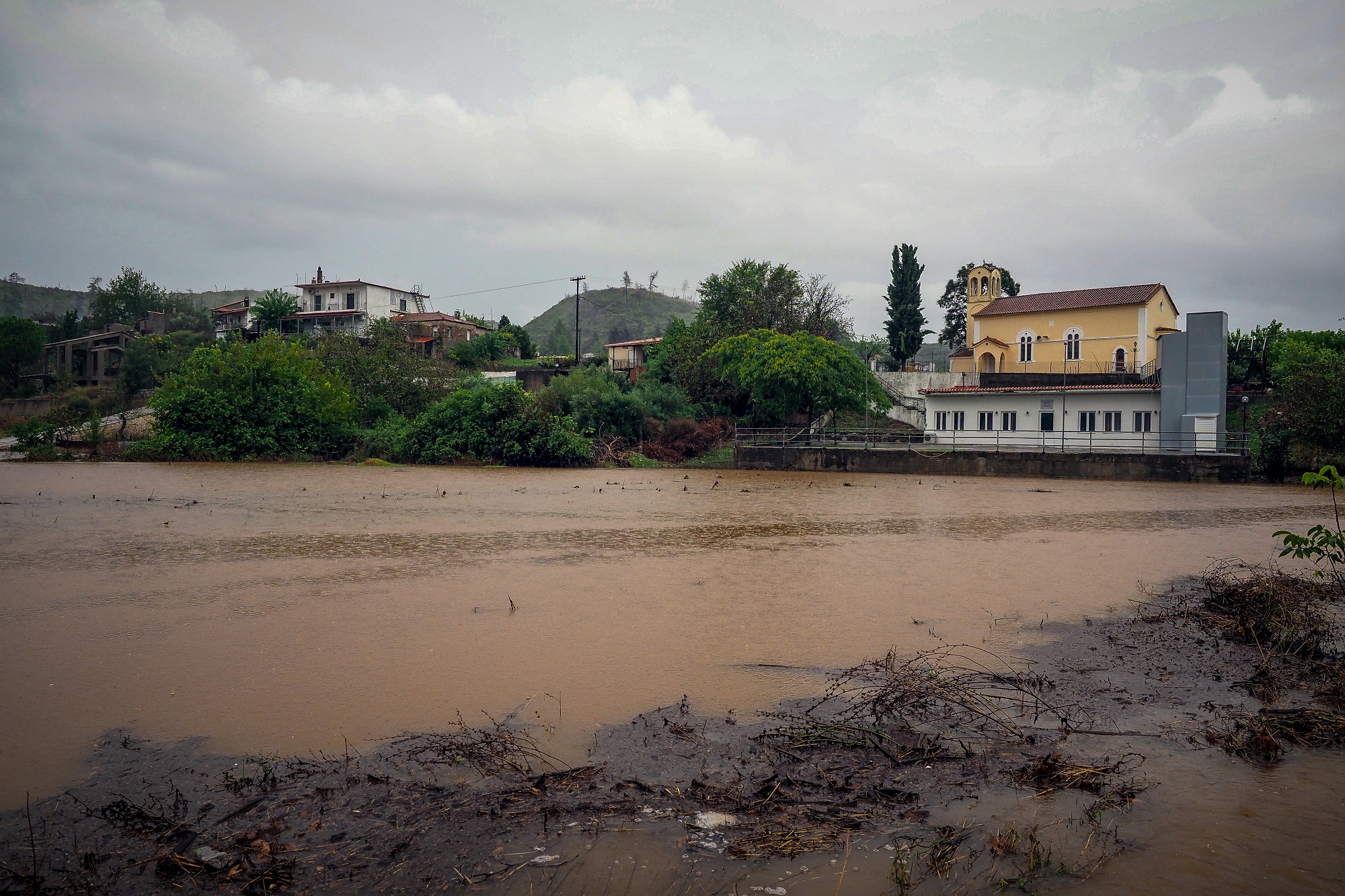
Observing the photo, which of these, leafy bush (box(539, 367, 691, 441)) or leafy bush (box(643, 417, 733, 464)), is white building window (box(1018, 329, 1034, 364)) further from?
leafy bush (box(539, 367, 691, 441))

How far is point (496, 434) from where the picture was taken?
34062 mm

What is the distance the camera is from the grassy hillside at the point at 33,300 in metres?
107

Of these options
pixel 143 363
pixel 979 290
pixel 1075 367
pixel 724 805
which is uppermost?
pixel 979 290

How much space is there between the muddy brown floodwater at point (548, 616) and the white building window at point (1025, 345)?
2899 centimetres

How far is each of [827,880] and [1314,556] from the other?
12262mm

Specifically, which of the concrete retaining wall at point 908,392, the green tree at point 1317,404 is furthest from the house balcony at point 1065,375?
the green tree at point 1317,404

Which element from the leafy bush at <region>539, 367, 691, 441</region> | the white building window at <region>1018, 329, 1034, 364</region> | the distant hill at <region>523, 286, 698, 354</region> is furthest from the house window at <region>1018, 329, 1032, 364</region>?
the distant hill at <region>523, 286, 698, 354</region>

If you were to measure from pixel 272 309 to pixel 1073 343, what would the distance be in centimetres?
5426

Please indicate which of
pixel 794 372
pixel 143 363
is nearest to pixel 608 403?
pixel 794 372

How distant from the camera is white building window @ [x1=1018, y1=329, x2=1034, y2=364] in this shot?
4750 cm

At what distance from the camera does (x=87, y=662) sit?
695 cm

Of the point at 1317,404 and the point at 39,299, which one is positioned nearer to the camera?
the point at 1317,404

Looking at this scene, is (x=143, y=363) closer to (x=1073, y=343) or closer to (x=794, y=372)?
(x=794, y=372)

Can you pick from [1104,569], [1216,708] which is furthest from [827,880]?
[1104,569]
